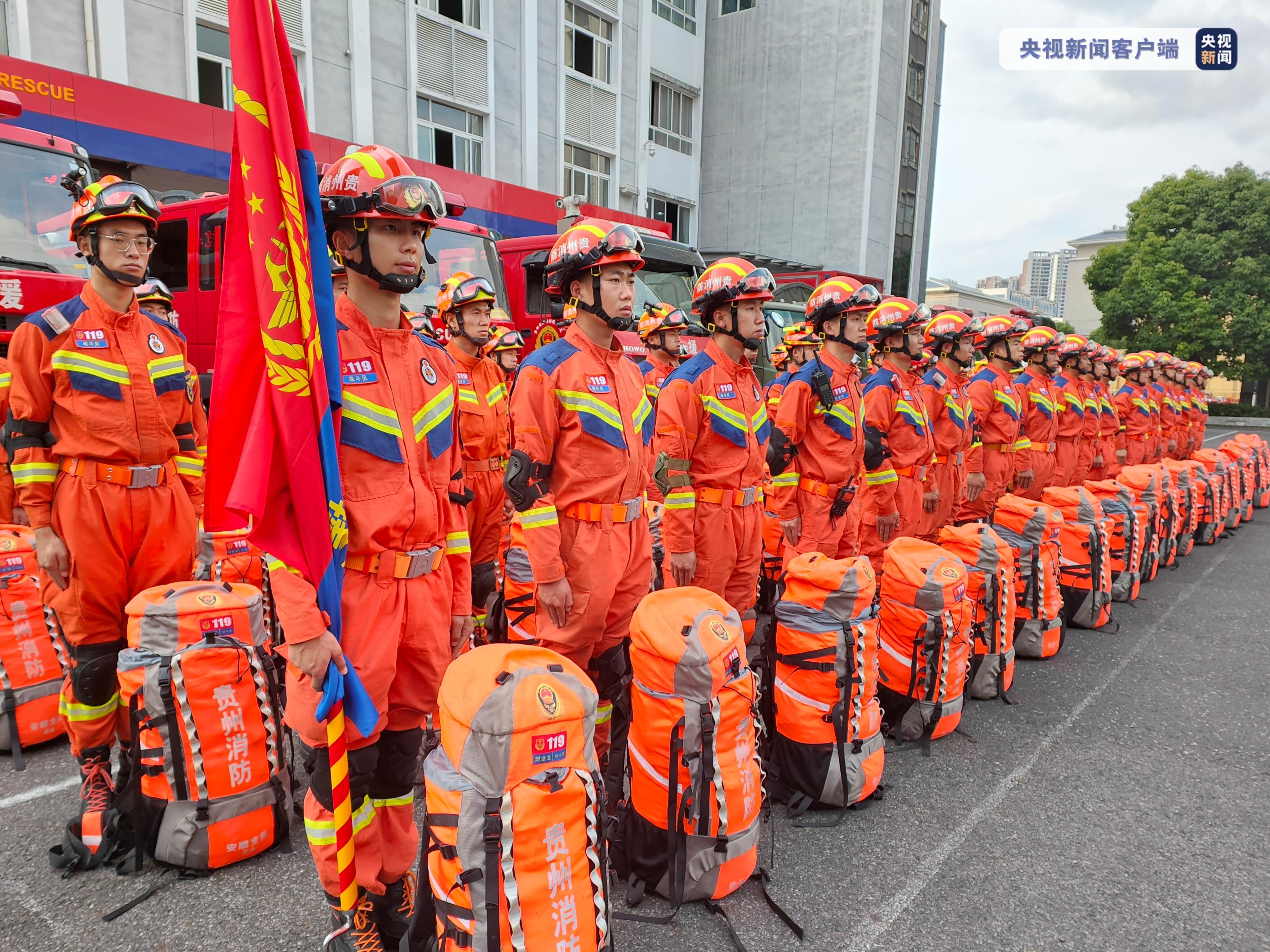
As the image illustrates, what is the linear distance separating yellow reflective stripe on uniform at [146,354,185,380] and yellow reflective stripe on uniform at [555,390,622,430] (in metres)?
1.79

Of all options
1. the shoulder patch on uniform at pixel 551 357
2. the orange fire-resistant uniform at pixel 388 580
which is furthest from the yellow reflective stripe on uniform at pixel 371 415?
the shoulder patch on uniform at pixel 551 357

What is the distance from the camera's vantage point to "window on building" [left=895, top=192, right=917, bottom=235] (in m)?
33.3

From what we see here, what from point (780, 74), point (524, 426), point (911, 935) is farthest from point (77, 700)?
point (780, 74)

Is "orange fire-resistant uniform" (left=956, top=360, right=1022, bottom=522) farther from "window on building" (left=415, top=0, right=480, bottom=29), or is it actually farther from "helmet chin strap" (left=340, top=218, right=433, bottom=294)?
"window on building" (left=415, top=0, right=480, bottom=29)

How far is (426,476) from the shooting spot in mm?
2432

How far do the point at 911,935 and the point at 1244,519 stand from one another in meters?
12.8

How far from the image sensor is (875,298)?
5062 mm

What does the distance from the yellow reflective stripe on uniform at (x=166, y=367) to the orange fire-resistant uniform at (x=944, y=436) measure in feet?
16.7

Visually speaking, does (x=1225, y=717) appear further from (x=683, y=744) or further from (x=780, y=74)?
(x=780, y=74)

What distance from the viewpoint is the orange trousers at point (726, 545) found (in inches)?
161

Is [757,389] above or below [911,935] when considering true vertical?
above

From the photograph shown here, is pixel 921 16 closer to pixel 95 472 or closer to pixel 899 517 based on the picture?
pixel 899 517

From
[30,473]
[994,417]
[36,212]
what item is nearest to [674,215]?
[994,417]

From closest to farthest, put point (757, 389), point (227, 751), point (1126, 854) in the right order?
point (227, 751), point (1126, 854), point (757, 389)
